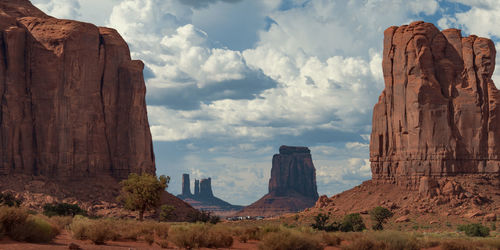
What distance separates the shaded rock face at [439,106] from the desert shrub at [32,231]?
199 feet

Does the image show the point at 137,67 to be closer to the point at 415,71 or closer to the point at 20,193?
the point at 20,193

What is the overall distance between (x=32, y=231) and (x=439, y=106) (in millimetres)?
66028

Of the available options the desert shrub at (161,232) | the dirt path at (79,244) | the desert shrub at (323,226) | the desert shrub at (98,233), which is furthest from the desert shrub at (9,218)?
the desert shrub at (323,226)

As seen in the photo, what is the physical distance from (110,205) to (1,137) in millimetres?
16261

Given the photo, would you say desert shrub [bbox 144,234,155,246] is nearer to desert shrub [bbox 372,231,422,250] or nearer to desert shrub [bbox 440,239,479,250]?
desert shrub [bbox 372,231,422,250]

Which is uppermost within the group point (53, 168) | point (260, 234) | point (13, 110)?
point (13, 110)

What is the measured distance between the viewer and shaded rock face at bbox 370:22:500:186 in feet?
279

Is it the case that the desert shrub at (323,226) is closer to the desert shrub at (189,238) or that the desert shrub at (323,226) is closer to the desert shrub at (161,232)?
the desert shrub at (161,232)

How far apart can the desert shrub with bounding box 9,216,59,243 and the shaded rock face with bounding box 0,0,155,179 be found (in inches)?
2120

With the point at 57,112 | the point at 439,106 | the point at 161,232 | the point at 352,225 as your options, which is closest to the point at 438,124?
the point at 439,106

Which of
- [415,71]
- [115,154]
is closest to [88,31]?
[115,154]

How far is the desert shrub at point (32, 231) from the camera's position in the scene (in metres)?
27.8

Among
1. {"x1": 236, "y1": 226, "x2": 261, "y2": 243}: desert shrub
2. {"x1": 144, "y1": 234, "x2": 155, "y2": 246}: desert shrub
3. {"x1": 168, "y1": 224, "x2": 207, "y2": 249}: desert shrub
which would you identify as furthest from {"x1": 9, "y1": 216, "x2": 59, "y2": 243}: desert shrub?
{"x1": 236, "y1": 226, "x2": 261, "y2": 243}: desert shrub

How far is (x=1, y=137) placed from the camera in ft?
269
